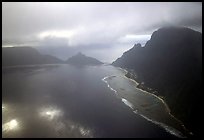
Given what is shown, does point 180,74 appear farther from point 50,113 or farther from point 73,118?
point 50,113

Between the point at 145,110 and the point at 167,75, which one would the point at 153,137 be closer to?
the point at 145,110

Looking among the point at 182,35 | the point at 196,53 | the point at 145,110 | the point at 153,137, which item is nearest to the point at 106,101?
the point at 145,110

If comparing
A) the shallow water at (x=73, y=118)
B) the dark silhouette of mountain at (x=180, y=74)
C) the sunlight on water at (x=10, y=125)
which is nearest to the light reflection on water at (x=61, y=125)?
the shallow water at (x=73, y=118)

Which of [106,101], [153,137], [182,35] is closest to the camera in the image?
[153,137]

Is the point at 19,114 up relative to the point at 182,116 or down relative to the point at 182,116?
down

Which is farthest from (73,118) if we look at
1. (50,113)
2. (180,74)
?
(180,74)

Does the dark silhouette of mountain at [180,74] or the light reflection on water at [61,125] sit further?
the dark silhouette of mountain at [180,74]

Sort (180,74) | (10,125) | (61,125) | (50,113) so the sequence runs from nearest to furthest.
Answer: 1. (61,125)
2. (10,125)
3. (50,113)
4. (180,74)

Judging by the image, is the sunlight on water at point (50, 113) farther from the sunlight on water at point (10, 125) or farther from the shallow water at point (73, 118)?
the sunlight on water at point (10, 125)
